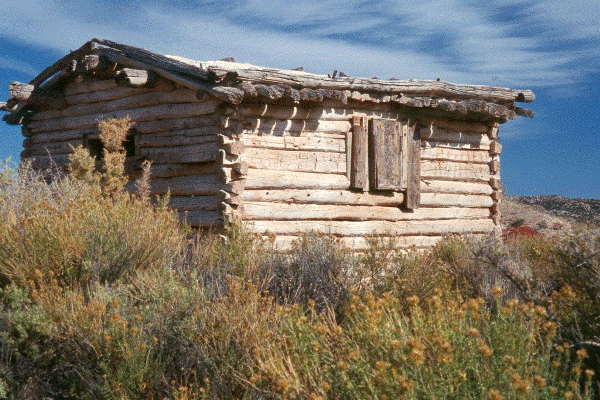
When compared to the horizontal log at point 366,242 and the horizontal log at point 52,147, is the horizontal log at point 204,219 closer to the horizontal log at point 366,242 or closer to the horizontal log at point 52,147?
the horizontal log at point 366,242

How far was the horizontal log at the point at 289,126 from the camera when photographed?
10.6m

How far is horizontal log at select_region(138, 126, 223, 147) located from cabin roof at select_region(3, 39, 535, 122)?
0.72 m

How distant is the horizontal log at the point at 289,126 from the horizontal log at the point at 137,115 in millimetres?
668

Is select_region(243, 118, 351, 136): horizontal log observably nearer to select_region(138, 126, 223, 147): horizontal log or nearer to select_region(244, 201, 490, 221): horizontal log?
select_region(138, 126, 223, 147): horizontal log

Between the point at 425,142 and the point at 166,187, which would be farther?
the point at 425,142

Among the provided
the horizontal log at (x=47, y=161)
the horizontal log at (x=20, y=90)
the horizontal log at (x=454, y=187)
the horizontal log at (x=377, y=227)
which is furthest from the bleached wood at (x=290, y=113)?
the horizontal log at (x=20, y=90)

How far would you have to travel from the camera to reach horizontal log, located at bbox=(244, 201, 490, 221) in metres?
10.7

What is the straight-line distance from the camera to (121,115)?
12.4 metres

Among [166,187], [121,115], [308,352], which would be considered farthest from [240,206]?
[308,352]

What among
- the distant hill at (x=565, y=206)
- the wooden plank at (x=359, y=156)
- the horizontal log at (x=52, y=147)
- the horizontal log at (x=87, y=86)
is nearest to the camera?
the wooden plank at (x=359, y=156)

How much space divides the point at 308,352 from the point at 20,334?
263 cm

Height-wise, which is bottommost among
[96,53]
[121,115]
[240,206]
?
[240,206]

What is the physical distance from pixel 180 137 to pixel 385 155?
364 centimetres

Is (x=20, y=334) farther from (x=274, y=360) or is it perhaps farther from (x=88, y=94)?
(x=88, y=94)
